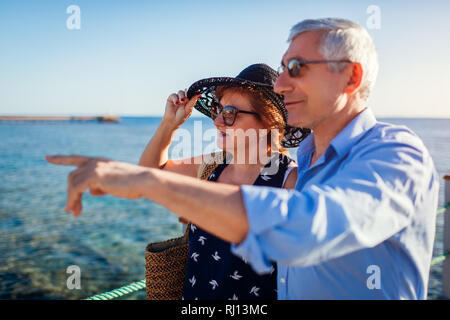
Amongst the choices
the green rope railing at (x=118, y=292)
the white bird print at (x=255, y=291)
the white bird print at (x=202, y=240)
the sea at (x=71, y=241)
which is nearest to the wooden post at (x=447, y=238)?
the white bird print at (x=255, y=291)

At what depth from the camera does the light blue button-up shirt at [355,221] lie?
939 millimetres

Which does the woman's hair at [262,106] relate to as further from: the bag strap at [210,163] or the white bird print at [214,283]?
the white bird print at [214,283]

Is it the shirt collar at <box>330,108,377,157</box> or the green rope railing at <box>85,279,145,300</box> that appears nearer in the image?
the shirt collar at <box>330,108,377,157</box>

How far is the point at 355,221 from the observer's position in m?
0.99

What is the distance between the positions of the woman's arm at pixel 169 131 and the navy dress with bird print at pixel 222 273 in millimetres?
617

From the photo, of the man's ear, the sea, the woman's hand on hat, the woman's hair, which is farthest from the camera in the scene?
the sea

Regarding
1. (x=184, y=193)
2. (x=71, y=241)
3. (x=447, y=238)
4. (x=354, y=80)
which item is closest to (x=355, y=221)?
(x=184, y=193)

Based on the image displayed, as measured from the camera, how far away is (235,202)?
0.95 m

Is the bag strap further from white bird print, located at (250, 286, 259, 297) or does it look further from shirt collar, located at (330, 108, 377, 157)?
shirt collar, located at (330, 108, 377, 157)

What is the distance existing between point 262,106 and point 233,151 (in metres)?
0.37

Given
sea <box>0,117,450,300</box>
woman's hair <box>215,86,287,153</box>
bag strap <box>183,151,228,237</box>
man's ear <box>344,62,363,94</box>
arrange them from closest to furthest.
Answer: man's ear <box>344,62,363,94</box>, woman's hair <box>215,86,287,153</box>, bag strap <box>183,151,228,237</box>, sea <box>0,117,450,300</box>

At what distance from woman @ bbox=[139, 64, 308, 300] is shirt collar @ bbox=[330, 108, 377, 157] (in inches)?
27.1

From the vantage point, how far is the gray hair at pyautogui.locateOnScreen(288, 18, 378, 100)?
5.22 ft

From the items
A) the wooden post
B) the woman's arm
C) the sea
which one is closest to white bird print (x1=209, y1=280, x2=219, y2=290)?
the woman's arm
